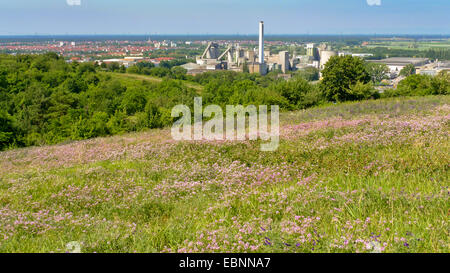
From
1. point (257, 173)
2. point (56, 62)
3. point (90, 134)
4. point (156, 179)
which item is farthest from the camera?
point (56, 62)

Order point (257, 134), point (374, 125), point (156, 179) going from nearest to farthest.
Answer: point (156, 179), point (374, 125), point (257, 134)

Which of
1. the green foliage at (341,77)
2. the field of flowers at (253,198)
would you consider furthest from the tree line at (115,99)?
the field of flowers at (253,198)

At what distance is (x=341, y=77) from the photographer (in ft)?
149

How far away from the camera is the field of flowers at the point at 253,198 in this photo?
4426 mm

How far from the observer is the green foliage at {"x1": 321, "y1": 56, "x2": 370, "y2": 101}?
44.9 m

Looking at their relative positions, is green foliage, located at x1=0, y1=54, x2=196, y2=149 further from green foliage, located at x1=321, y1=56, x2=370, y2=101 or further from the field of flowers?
the field of flowers

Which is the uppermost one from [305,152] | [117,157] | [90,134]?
[305,152]

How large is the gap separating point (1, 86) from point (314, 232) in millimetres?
87182

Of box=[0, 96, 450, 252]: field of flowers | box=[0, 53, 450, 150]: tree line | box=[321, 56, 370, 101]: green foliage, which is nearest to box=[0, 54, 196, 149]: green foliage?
box=[0, 53, 450, 150]: tree line

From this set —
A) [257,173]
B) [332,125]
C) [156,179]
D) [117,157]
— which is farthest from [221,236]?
[332,125]

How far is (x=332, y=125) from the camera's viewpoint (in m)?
13.5

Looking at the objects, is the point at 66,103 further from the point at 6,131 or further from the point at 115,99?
the point at 6,131

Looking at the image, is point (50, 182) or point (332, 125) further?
point (332, 125)

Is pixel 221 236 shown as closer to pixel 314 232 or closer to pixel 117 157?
pixel 314 232
